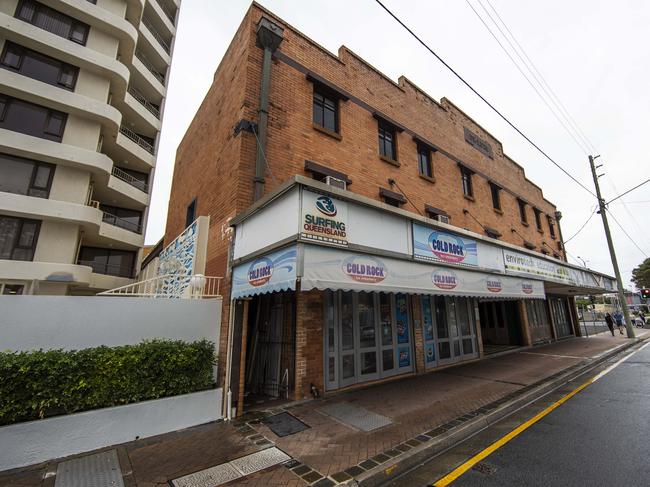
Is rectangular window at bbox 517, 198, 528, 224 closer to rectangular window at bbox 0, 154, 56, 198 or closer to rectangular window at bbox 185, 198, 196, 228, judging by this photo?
rectangular window at bbox 185, 198, 196, 228

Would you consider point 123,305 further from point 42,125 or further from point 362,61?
point 42,125

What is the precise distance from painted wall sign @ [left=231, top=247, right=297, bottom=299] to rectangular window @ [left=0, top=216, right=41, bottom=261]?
16295mm

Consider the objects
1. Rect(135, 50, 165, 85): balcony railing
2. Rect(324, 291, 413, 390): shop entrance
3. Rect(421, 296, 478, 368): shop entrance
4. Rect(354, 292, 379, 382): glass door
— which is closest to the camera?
Rect(324, 291, 413, 390): shop entrance

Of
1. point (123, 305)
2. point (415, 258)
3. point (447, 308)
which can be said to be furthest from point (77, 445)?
point (447, 308)

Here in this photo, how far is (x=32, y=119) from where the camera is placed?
16.0 m

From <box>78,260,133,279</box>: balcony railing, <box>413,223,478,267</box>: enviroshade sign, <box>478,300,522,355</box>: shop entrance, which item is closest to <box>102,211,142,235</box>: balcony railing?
<box>78,260,133,279</box>: balcony railing

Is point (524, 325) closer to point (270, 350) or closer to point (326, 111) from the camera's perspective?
point (270, 350)

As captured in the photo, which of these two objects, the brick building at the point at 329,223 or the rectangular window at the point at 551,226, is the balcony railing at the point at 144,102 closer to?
the brick building at the point at 329,223

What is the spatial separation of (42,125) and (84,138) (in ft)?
6.00

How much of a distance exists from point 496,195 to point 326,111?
1213 centimetres

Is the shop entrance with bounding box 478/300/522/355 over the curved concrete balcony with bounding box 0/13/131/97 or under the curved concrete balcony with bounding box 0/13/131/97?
under

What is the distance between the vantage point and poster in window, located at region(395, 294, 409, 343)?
30.5 feet

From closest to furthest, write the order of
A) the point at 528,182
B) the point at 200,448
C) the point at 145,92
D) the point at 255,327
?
the point at 200,448
the point at 255,327
the point at 528,182
the point at 145,92

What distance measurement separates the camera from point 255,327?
7.78m
